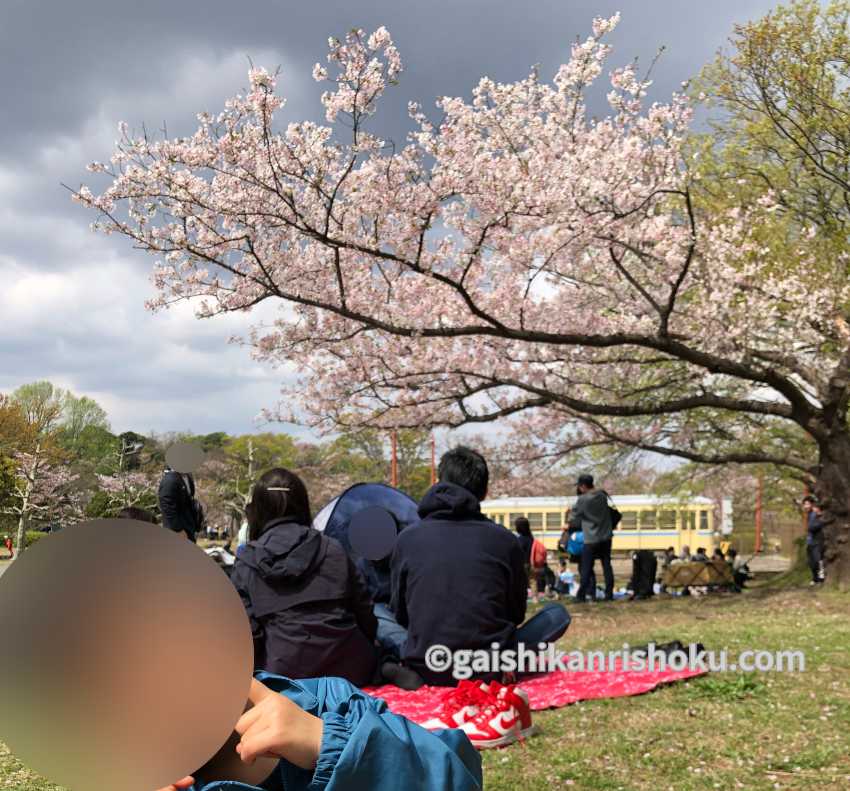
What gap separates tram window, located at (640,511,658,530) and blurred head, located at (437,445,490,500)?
69.3ft

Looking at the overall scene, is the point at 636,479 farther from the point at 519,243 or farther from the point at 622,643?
the point at 622,643

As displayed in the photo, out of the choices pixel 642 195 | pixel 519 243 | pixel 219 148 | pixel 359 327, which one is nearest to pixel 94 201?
pixel 219 148

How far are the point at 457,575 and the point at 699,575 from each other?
33.6ft

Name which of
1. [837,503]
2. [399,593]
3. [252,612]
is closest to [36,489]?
[399,593]

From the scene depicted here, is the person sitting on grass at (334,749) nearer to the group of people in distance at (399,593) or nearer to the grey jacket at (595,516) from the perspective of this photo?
the group of people in distance at (399,593)

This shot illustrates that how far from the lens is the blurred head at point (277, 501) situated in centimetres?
371

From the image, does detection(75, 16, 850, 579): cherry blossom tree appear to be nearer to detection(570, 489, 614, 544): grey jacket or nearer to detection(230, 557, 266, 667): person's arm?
detection(570, 489, 614, 544): grey jacket

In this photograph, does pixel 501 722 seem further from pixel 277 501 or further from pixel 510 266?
pixel 510 266

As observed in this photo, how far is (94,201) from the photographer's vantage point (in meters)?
7.99

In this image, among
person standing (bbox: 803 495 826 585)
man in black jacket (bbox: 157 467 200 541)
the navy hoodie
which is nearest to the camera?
the navy hoodie

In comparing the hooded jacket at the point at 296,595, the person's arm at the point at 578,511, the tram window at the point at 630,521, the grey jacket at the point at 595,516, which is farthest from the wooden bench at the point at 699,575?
the tram window at the point at 630,521

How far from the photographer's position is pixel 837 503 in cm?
1005

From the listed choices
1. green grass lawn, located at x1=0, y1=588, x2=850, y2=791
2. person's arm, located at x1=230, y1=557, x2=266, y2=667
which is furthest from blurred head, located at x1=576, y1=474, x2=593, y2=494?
person's arm, located at x1=230, y1=557, x2=266, y2=667

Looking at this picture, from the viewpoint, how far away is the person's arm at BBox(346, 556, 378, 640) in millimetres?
3857
